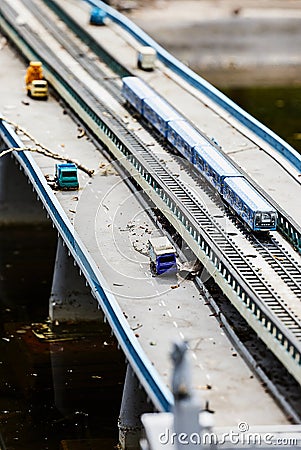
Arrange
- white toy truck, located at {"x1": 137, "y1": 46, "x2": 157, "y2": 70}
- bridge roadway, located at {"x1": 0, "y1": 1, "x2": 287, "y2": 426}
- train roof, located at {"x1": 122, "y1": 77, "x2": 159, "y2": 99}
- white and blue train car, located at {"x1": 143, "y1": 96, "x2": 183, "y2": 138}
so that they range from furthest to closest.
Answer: white toy truck, located at {"x1": 137, "y1": 46, "x2": 157, "y2": 70} < train roof, located at {"x1": 122, "y1": 77, "x2": 159, "y2": 99} < white and blue train car, located at {"x1": 143, "y1": 96, "x2": 183, "y2": 138} < bridge roadway, located at {"x1": 0, "y1": 1, "x2": 287, "y2": 426}

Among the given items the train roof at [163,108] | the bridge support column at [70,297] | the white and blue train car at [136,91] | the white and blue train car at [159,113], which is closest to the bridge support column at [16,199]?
the white and blue train car at [136,91]

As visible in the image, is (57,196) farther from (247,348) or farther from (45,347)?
(247,348)

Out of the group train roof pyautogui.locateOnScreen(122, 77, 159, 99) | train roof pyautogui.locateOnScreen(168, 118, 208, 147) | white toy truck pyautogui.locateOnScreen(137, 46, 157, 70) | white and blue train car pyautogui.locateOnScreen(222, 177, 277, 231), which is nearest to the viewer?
white and blue train car pyautogui.locateOnScreen(222, 177, 277, 231)

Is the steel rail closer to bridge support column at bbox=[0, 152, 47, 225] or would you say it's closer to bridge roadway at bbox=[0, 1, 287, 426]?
bridge roadway at bbox=[0, 1, 287, 426]

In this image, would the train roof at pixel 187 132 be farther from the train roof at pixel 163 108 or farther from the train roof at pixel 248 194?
the train roof at pixel 248 194

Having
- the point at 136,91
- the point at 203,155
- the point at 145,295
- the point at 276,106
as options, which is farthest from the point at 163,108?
the point at 276,106

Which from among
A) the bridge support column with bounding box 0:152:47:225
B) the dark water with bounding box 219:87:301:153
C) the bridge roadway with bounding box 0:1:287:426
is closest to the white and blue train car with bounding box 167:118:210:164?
the bridge roadway with bounding box 0:1:287:426

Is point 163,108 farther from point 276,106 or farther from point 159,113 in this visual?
point 276,106
